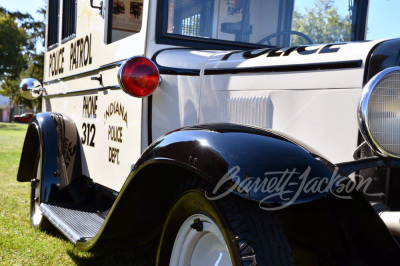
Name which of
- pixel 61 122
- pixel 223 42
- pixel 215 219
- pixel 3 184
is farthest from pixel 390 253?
pixel 3 184

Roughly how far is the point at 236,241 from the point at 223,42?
1513mm

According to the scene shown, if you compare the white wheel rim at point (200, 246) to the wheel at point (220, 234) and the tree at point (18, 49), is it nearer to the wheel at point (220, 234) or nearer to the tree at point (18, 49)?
the wheel at point (220, 234)

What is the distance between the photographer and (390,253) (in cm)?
144

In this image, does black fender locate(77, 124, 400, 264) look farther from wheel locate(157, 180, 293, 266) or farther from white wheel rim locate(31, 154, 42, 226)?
white wheel rim locate(31, 154, 42, 226)

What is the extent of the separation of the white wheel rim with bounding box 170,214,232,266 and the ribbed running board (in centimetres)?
72

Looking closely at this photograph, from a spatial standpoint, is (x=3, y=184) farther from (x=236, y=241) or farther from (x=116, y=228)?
(x=236, y=241)

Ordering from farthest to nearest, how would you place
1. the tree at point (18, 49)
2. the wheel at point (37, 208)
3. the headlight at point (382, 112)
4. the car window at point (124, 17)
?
the tree at point (18, 49), the wheel at point (37, 208), the car window at point (124, 17), the headlight at point (382, 112)

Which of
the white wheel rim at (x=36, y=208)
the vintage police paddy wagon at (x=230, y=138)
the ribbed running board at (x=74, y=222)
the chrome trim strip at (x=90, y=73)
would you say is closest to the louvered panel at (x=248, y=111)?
the vintage police paddy wagon at (x=230, y=138)

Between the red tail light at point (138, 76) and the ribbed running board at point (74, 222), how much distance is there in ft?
2.61

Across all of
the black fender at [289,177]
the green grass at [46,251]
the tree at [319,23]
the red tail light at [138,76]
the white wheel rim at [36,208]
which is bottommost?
the green grass at [46,251]

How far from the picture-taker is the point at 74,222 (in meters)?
2.81

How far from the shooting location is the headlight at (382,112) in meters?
1.64

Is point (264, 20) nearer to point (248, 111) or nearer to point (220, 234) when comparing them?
point (248, 111)

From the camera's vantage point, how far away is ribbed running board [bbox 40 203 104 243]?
250cm
